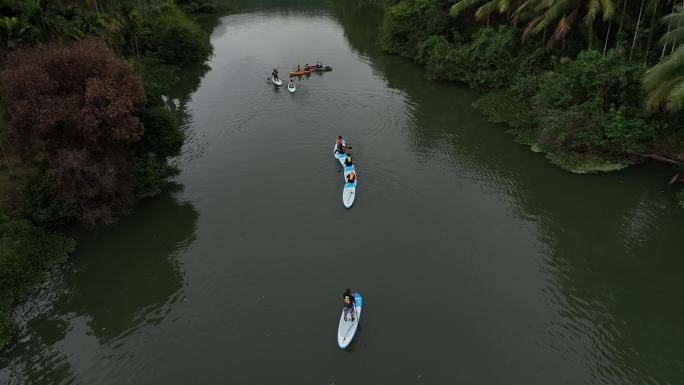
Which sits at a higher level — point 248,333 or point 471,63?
point 471,63

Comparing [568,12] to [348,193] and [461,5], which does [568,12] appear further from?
[348,193]

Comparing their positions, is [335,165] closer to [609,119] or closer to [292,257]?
[292,257]

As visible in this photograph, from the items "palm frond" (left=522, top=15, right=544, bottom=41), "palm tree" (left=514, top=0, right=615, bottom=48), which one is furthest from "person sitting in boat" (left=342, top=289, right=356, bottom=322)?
"palm frond" (left=522, top=15, right=544, bottom=41)

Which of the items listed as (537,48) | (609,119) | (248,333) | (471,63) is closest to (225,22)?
(471,63)

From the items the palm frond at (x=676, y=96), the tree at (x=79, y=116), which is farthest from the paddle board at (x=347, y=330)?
the palm frond at (x=676, y=96)

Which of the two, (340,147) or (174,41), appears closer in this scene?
(340,147)

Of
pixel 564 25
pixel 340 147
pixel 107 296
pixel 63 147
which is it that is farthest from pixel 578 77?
pixel 63 147

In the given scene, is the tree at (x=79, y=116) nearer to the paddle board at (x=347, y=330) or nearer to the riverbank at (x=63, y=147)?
the riverbank at (x=63, y=147)

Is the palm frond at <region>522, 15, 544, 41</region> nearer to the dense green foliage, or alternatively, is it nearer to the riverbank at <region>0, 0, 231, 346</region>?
the dense green foliage
